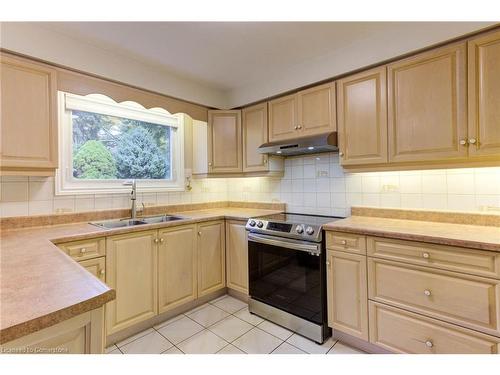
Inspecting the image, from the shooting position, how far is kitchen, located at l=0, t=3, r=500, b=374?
1.52 metres

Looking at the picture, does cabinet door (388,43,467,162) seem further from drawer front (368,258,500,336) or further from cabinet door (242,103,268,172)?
cabinet door (242,103,268,172)

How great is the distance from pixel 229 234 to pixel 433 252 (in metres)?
1.73

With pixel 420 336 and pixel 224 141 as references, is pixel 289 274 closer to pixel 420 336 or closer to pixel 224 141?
pixel 420 336

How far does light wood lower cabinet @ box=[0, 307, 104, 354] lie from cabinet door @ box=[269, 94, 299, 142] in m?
2.08

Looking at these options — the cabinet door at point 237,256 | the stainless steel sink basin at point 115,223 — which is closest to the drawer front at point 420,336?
the cabinet door at point 237,256

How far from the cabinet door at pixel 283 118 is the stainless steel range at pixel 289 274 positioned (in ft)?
2.83

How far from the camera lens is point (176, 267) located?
228 centimetres

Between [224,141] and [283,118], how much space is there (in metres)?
0.77

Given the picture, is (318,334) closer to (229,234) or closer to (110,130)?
(229,234)

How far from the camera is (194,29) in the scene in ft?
5.79

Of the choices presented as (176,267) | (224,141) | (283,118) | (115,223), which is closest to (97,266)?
(115,223)

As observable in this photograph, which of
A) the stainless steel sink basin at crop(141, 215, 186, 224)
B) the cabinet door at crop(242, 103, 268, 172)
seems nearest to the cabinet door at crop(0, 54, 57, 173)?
the stainless steel sink basin at crop(141, 215, 186, 224)

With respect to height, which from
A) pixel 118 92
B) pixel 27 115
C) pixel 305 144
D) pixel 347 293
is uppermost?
pixel 118 92
